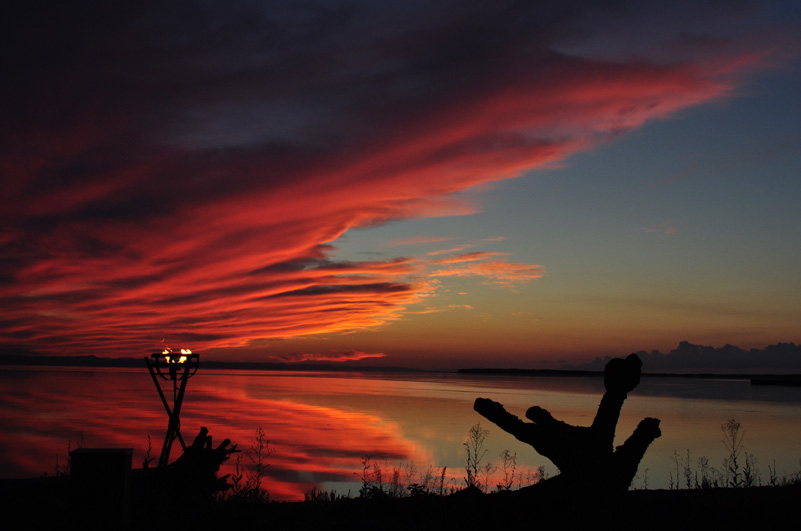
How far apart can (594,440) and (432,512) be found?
10.6 ft

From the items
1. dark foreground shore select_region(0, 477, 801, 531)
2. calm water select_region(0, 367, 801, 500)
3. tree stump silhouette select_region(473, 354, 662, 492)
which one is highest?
tree stump silhouette select_region(473, 354, 662, 492)

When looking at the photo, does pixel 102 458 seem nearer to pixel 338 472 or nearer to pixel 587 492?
pixel 587 492

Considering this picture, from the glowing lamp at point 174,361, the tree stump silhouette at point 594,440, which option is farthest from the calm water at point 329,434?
the tree stump silhouette at point 594,440

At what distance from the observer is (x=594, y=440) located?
6672 millimetres

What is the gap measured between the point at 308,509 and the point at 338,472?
993 cm

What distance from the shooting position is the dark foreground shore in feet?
A: 20.9

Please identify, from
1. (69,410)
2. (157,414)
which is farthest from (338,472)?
(69,410)

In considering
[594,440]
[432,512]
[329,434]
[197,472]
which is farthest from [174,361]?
[329,434]

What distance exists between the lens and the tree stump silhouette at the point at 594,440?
21.1ft

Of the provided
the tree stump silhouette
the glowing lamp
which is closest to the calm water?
the glowing lamp

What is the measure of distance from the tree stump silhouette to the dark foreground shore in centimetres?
18

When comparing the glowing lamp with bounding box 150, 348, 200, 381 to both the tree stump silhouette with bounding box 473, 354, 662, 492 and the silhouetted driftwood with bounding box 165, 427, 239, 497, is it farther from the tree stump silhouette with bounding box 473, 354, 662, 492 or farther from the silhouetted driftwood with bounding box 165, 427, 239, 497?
the tree stump silhouette with bounding box 473, 354, 662, 492

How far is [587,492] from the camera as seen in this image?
249 inches

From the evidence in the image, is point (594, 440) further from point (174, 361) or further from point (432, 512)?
point (174, 361)
